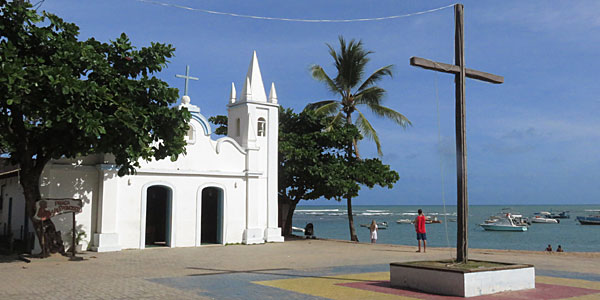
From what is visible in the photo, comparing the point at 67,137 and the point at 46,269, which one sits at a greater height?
the point at 67,137

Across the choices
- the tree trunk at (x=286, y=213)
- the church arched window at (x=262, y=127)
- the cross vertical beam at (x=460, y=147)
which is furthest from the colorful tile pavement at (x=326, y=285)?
the tree trunk at (x=286, y=213)

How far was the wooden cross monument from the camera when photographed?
10.2m

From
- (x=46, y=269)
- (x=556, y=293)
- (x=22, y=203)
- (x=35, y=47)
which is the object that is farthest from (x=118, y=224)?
(x=556, y=293)

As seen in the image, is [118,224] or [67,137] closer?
[67,137]

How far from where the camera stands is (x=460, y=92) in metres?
10.6

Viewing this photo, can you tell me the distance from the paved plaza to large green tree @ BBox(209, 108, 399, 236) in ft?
22.6

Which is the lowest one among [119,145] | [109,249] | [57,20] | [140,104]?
[109,249]

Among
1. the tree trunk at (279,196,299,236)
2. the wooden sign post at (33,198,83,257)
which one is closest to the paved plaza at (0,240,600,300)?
the wooden sign post at (33,198,83,257)

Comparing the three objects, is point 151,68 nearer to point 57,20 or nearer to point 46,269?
point 57,20

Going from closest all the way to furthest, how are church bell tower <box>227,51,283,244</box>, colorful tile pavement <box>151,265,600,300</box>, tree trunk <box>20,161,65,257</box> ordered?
colorful tile pavement <box>151,265,600,300</box> < tree trunk <box>20,161,65,257</box> < church bell tower <box>227,51,283,244</box>

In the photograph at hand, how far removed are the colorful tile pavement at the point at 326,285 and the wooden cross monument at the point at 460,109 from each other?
135 cm

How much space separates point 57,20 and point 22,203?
888cm

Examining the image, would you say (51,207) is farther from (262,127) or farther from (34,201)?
(262,127)

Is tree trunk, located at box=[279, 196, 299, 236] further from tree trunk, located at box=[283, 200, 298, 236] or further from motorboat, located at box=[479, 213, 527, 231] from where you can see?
motorboat, located at box=[479, 213, 527, 231]
